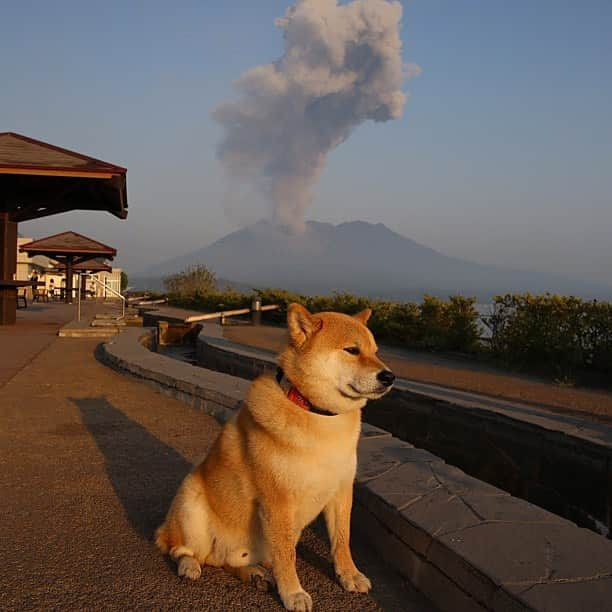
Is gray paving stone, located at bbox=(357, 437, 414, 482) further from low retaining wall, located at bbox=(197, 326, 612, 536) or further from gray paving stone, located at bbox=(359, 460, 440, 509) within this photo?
low retaining wall, located at bbox=(197, 326, 612, 536)

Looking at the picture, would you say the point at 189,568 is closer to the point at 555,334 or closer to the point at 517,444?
the point at 517,444

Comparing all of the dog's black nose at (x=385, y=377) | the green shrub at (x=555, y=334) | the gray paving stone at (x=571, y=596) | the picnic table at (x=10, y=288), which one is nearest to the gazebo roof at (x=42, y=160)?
the picnic table at (x=10, y=288)

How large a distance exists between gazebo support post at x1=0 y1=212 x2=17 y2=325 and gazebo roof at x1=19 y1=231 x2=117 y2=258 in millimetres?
9286

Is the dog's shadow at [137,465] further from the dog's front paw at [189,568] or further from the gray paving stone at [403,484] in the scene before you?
the gray paving stone at [403,484]

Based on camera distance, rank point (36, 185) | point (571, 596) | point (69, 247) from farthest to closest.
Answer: point (69, 247), point (36, 185), point (571, 596)

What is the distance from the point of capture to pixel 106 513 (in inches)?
138

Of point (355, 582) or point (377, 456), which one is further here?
point (377, 456)

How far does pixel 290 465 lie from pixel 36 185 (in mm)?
15029

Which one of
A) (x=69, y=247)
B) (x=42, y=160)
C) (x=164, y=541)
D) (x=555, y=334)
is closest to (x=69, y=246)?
(x=69, y=247)

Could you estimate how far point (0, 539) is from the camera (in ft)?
10.1

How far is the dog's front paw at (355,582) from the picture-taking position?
2.61 meters

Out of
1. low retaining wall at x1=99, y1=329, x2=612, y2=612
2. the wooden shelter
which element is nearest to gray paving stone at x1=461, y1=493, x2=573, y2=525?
low retaining wall at x1=99, y1=329, x2=612, y2=612

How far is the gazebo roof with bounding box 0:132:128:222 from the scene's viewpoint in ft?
43.1

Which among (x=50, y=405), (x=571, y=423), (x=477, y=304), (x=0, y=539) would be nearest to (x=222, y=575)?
(x=0, y=539)
